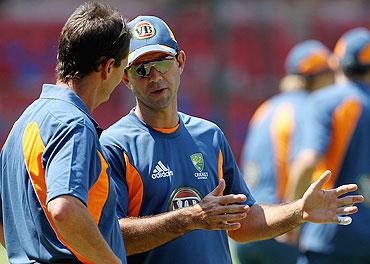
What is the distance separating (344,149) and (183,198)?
113 inches

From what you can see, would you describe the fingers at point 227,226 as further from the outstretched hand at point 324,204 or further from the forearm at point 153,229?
the outstretched hand at point 324,204

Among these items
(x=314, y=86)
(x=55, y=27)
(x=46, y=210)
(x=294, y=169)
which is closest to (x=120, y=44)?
(x=46, y=210)

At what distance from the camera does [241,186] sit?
17.4ft

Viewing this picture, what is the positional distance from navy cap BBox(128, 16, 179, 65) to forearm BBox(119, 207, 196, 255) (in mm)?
867

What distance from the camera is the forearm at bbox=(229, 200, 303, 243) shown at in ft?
A: 16.4

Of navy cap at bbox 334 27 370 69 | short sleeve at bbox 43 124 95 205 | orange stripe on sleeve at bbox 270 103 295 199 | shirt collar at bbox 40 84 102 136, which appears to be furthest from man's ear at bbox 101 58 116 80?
orange stripe on sleeve at bbox 270 103 295 199

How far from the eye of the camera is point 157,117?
5148 mm

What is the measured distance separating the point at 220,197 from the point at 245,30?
17.5 meters

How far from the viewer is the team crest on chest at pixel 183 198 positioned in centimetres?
494

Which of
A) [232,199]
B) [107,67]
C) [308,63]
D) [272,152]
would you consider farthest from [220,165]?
[308,63]

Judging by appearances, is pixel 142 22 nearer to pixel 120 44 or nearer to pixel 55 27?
pixel 120 44

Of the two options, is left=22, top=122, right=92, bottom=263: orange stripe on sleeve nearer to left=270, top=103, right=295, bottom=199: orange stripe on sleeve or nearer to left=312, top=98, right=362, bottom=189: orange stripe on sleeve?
left=312, top=98, right=362, bottom=189: orange stripe on sleeve

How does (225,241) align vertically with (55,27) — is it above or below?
below

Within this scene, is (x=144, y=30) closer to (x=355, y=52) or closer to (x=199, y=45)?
(x=355, y=52)
